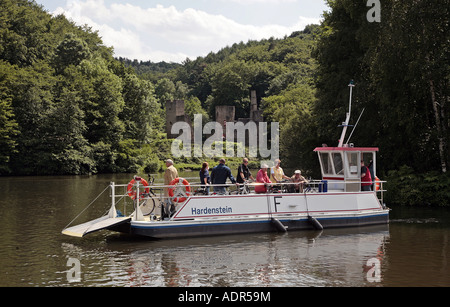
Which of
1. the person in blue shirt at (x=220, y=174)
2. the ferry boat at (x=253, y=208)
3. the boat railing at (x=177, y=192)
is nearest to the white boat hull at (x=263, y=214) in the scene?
the ferry boat at (x=253, y=208)

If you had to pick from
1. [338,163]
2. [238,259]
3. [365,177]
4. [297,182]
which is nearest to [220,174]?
[297,182]

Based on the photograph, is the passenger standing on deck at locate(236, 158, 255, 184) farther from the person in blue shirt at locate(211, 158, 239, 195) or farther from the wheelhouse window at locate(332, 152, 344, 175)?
the wheelhouse window at locate(332, 152, 344, 175)

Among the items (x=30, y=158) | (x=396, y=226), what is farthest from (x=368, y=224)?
(x=30, y=158)

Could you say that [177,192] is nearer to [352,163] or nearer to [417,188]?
[352,163]

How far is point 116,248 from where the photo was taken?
55.8ft

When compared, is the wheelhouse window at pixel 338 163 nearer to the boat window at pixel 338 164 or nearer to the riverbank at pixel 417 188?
the boat window at pixel 338 164

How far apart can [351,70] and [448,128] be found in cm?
849

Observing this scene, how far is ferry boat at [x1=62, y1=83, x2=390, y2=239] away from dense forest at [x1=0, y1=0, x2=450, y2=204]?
24.6 feet

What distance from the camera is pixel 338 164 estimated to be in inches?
870

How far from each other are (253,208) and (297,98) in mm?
76402

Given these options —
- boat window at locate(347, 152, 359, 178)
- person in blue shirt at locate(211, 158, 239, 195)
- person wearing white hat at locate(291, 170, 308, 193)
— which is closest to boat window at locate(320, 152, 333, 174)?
boat window at locate(347, 152, 359, 178)

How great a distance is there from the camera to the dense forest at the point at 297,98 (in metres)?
27.5

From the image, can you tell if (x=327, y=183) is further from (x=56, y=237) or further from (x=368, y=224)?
(x=56, y=237)

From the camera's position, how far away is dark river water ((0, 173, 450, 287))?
43.5 ft
